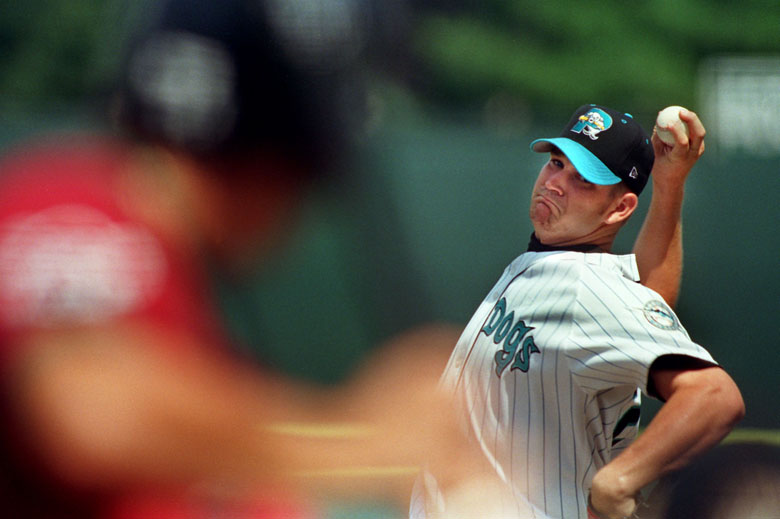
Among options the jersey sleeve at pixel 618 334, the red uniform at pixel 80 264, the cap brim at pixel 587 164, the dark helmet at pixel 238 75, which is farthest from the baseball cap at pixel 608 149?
the red uniform at pixel 80 264

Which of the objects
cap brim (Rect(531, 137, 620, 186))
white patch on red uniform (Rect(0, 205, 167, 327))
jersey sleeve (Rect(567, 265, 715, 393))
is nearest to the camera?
white patch on red uniform (Rect(0, 205, 167, 327))

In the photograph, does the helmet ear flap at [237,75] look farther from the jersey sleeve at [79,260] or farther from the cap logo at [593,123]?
the cap logo at [593,123]

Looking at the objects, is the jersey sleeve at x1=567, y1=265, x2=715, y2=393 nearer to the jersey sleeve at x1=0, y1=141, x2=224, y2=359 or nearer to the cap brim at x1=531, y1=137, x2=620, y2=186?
the cap brim at x1=531, y1=137, x2=620, y2=186

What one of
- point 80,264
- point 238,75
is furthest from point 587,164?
point 80,264

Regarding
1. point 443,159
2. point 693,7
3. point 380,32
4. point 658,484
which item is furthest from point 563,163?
point 693,7

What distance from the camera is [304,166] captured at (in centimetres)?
83

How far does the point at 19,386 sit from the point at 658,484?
26.0 inches

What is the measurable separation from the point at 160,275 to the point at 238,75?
0.18 metres

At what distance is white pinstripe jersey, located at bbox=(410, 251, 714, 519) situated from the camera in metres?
0.98

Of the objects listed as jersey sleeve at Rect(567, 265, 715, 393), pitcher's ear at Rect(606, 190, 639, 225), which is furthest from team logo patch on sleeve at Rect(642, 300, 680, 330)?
pitcher's ear at Rect(606, 190, 639, 225)

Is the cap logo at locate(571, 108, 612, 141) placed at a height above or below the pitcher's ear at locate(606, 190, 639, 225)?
above

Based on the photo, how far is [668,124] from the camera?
1.13 meters

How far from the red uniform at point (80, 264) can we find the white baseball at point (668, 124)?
0.63 meters

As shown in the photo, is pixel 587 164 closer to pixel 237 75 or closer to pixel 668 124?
pixel 668 124
